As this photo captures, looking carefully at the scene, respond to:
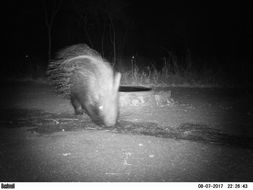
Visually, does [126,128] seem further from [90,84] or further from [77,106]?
[77,106]

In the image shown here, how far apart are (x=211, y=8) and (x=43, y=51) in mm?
13288

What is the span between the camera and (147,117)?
7652mm

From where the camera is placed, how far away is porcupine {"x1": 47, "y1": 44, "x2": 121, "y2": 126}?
22.0 ft

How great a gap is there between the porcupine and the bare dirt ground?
31cm

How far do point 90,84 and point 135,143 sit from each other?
232cm

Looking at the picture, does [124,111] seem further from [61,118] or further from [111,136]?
[111,136]

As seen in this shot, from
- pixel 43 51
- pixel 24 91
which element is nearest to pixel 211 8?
pixel 43 51

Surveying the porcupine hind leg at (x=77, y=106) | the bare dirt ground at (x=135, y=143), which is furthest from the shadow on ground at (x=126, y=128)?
the porcupine hind leg at (x=77, y=106)

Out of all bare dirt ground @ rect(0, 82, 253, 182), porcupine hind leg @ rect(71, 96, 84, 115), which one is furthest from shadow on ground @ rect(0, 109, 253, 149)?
porcupine hind leg @ rect(71, 96, 84, 115)

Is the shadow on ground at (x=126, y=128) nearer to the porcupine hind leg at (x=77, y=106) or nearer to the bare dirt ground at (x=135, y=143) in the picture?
the bare dirt ground at (x=135, y=143)

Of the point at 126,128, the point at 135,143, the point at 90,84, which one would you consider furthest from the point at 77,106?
the point at 135,143

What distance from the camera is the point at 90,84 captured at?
7441 mm

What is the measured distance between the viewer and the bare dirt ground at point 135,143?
4.30 meters

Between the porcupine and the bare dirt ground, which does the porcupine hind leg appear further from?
the bare dirt ground
